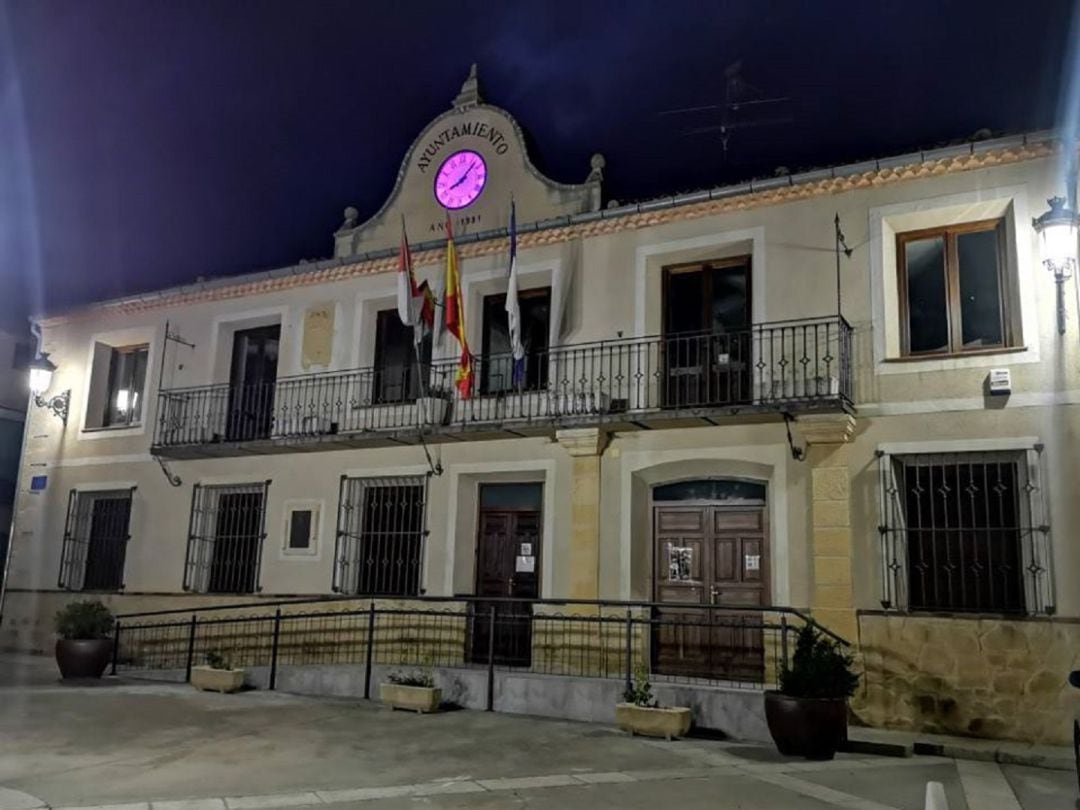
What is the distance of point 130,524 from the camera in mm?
14727

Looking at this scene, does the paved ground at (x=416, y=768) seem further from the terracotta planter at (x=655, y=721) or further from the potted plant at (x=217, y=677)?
the potted plant at (x=217, y=677)

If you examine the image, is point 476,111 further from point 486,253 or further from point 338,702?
point 338,702

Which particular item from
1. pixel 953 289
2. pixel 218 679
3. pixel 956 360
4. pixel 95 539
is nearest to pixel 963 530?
pixel 956 360

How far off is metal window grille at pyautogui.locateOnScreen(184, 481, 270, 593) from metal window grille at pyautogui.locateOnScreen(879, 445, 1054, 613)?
905 cm

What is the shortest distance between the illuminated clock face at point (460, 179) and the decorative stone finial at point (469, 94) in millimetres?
718

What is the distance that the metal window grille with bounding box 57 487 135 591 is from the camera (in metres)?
15.0

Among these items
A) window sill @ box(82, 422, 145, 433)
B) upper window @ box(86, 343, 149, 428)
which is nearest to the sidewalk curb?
window sill @ box(82, 422, 145, 433)

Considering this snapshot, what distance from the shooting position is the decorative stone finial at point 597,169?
12.0 metres

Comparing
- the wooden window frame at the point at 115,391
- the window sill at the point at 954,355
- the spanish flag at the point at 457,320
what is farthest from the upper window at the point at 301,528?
the window sill at the point at 954,355

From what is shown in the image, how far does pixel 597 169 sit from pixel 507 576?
5.74 m

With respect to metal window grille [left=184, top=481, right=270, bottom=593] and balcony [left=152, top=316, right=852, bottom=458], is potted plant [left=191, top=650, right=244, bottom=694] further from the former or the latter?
balcony [left=152, top=316, right=852, bottom=458]

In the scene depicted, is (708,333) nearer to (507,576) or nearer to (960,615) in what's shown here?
(960,615)

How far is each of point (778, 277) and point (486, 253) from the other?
Answer: 4213mm

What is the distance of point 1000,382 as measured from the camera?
916 centimetres
